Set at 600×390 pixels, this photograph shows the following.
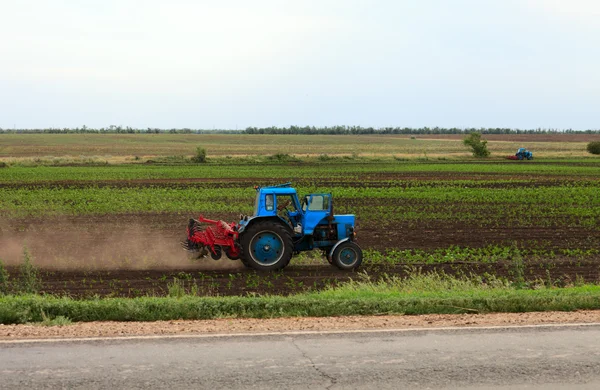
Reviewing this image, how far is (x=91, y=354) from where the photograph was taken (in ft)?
28.4

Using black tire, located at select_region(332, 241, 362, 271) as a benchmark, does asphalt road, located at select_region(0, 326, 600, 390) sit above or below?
above

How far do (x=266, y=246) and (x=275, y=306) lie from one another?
239 inches

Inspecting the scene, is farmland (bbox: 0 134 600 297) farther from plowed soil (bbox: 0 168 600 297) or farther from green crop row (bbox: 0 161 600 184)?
green crop row (bbox: 0 161 600 184)

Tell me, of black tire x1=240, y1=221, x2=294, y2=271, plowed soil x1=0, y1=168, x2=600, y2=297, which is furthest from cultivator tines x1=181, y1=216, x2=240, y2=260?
plowed soil x1=0, y1=168, x2=600, y2=297

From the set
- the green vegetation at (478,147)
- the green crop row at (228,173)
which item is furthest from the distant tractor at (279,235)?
the green vegetation at (478,147)

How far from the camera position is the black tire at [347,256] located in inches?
704

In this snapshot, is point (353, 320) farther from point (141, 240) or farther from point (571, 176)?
point (571, 176)

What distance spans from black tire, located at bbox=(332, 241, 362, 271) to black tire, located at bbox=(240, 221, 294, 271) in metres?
1.17

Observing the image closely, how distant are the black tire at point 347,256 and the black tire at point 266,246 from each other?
1.17 metres

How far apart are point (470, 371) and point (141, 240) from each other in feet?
54.0

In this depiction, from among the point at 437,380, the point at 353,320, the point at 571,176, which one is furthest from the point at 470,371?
the point at 571,176

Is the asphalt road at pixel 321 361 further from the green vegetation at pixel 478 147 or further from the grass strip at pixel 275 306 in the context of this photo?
the green vegetation at pixel 478 147

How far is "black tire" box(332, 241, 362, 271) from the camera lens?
17.9 metres

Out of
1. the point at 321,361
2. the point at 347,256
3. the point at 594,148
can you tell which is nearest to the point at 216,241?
the point at 347,256
